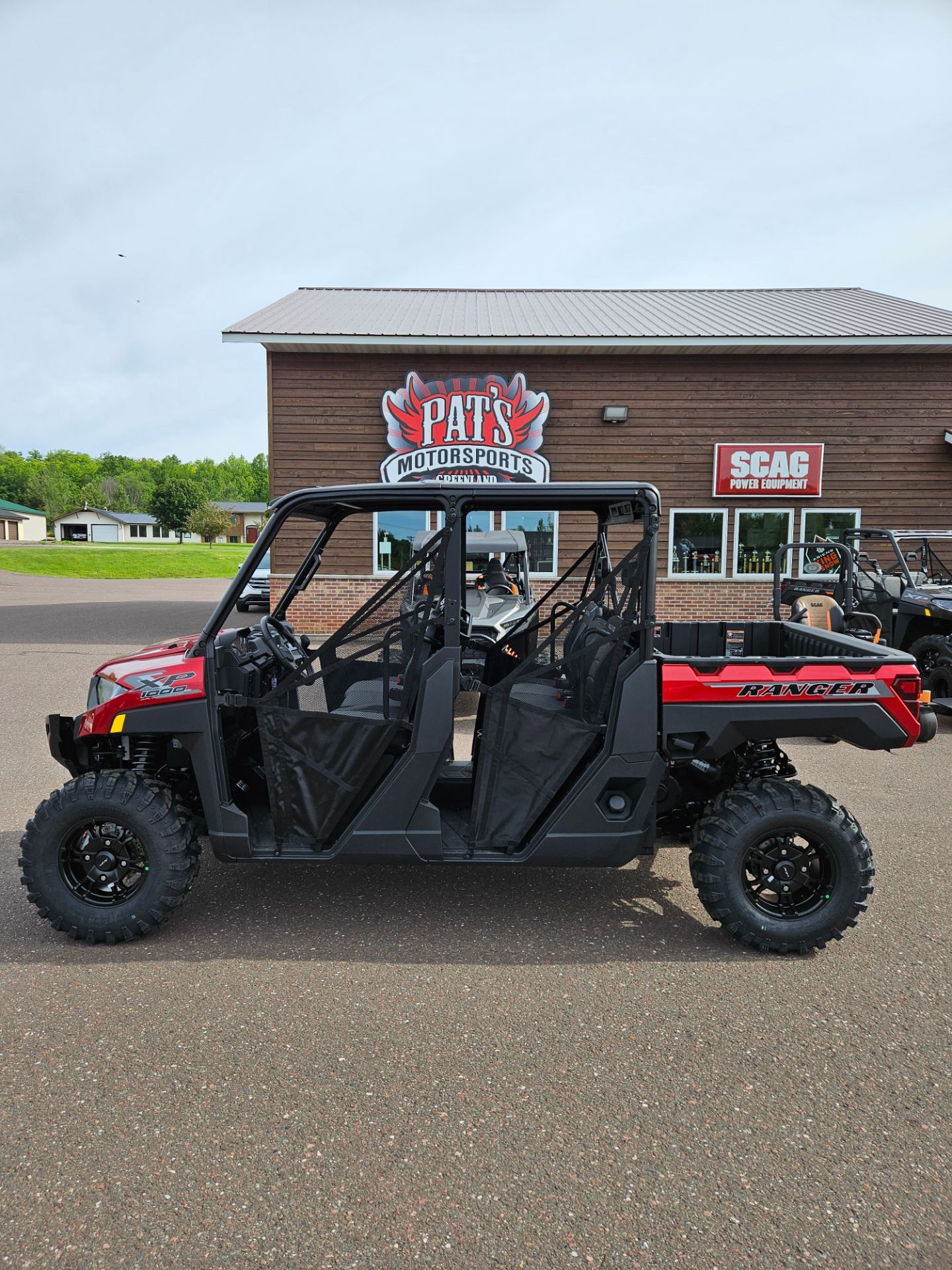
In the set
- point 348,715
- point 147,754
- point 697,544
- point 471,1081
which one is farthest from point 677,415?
point 471,1081

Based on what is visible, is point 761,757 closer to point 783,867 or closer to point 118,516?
point 783,867

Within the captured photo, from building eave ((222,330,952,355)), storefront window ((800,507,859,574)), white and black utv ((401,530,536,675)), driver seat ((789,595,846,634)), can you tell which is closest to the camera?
driver seat ((789,595,846,634))

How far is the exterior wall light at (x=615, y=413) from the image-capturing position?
13961mm

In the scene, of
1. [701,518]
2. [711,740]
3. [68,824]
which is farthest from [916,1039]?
[701,518]

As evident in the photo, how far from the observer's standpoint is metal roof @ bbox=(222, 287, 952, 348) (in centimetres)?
1353

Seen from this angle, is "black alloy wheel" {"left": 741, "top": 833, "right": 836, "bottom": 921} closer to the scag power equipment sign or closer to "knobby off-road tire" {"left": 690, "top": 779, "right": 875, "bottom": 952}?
"knobby off-road tire" {"left": 690, "top": 779, "right": 875, "bottom": 952}

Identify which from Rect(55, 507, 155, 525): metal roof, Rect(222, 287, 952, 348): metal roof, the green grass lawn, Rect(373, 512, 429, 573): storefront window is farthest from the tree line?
Rect(373, 512, 429, 573): storefront window

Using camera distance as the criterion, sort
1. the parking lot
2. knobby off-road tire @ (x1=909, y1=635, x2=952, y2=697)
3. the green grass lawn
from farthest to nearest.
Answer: the green grass lawn < knobby off-road tire @ (x1=909, y1=635, x2=952, y2=697) < the parking lot

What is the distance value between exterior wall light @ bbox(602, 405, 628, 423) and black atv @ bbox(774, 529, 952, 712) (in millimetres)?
4590

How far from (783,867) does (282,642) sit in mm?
2659

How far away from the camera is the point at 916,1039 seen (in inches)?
115

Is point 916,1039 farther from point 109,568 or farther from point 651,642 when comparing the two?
point 109,568

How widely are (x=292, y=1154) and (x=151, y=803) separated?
1.67m

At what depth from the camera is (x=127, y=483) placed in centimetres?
12594
